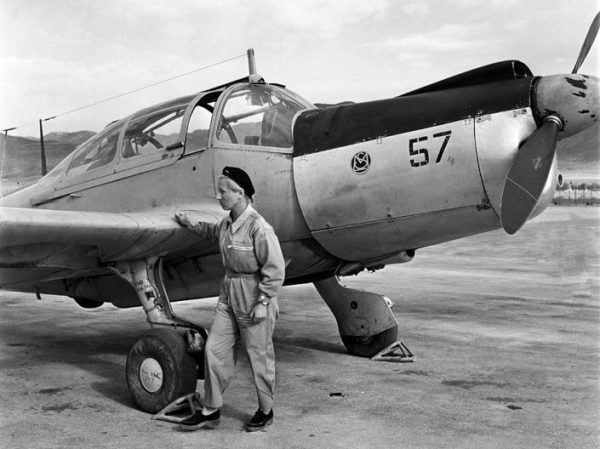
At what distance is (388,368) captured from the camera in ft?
20.1

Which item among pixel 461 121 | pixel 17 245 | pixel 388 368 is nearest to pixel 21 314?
pixel 17 245

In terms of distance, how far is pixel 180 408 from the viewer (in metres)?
4.75

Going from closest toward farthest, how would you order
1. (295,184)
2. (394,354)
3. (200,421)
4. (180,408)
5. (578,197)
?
(200,421), (180,408), (295,184), (394,354), (578,197)

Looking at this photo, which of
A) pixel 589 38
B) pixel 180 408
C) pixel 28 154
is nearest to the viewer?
pixel 180 408

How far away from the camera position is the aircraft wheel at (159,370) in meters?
4.83

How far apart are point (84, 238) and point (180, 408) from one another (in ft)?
4.80

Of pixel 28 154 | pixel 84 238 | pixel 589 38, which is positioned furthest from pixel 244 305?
pixel 28 154

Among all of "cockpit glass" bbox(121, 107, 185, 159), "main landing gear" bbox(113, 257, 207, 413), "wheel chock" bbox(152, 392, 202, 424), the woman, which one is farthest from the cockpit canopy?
"wheel chock" bbox(152, 392, 202, 424)

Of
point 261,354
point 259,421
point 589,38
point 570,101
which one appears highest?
point 589,38

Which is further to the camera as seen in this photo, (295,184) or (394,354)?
(394,354)

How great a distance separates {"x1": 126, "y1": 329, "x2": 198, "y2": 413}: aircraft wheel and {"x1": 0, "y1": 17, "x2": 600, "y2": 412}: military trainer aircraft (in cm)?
1

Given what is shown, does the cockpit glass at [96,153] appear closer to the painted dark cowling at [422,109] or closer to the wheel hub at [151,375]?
the painted dark cowling at [422,109]

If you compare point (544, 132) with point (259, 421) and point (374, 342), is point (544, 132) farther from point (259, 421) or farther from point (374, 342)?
point (374, 342)

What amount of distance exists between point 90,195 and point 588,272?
434 inches
